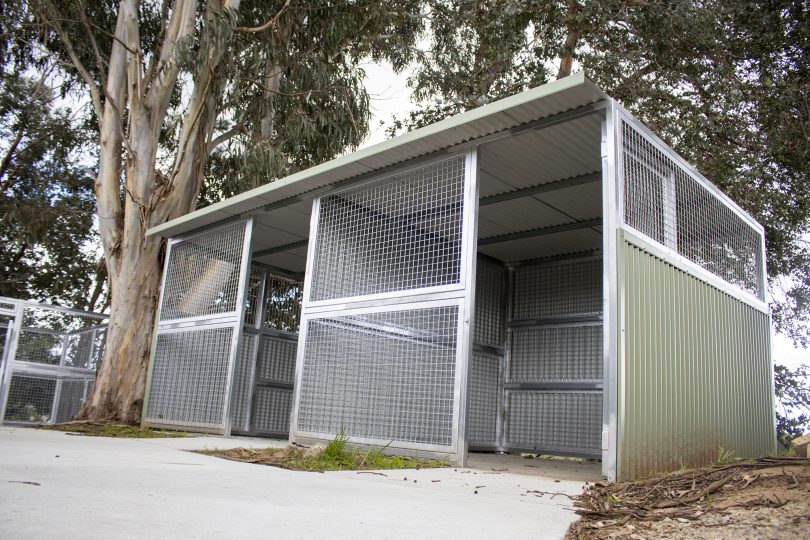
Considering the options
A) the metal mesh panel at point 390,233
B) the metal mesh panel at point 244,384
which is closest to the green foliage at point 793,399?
the metal mesh panel at point 390,233

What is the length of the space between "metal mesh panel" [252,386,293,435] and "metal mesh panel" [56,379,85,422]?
3568 mm

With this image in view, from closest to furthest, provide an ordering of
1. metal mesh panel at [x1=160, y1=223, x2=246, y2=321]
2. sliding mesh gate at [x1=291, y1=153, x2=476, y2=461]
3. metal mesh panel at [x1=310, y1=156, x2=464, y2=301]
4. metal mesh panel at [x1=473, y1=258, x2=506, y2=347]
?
sliding mesh gate at [x1=291, y1=153, x2=476, y2=461], metal mesh panel at [x1=310, y1=156, x2=464, y2=301], metal mesh panel at [x1=160, y1=223, x2=246, y2=321], metal mesh panel at [x1=473, y1=258, x2=506, y2=347]

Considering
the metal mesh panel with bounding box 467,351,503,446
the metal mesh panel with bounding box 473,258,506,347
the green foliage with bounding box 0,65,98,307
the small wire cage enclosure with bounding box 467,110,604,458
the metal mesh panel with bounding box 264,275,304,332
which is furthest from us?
the green foliage with bounding box 0,65,98,307

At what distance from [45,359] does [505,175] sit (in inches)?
311

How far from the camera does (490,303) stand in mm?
8906

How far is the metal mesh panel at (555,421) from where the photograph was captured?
313 inches

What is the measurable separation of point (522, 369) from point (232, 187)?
765 centimetres

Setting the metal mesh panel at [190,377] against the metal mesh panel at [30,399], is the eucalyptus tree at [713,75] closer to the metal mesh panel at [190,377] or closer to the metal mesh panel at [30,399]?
the metal mesh panel at [190,377]

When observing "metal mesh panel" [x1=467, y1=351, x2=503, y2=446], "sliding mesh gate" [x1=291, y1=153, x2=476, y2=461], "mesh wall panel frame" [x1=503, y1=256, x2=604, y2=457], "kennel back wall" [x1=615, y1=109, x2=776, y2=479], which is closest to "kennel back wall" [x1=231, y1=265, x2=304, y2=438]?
"metal mesh panel" [x1=467, y1=351, x2=503, y2=446]

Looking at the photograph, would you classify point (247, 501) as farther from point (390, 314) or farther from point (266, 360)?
point (266, 360)

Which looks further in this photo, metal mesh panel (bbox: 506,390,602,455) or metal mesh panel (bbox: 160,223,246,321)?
metal mesh panel (bbox: 160,223,246,321)

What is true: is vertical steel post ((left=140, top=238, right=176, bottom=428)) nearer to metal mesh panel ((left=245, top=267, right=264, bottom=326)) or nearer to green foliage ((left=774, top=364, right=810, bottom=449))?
metal mesh panel ((left=245, top=267, right=264, bottom=326))

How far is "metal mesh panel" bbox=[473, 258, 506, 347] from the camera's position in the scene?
873 centimetres

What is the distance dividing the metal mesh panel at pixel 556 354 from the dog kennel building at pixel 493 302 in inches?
1.0
